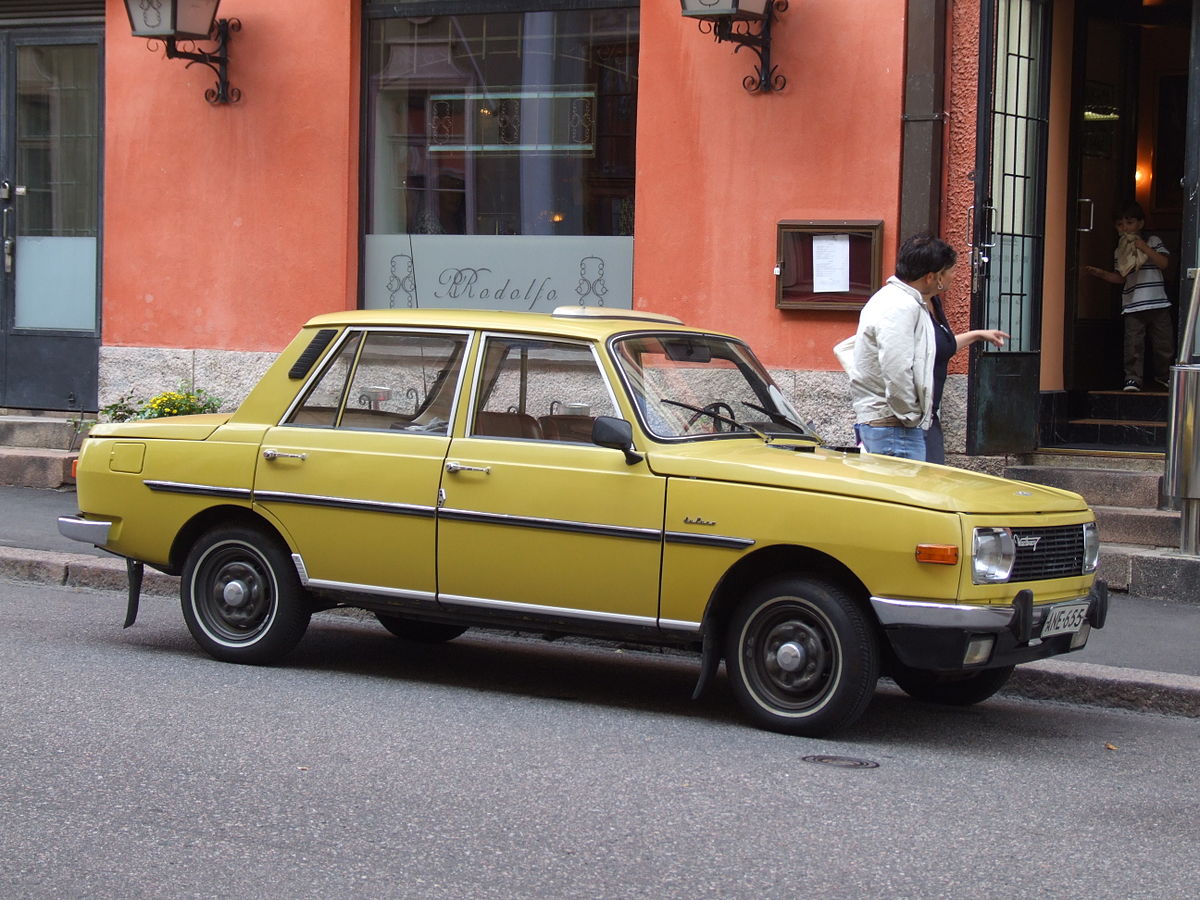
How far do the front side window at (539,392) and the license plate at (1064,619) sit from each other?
191 cm

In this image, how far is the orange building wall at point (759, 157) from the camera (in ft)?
35.4

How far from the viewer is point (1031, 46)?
36.4ft

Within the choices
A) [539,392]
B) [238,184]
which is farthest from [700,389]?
[238,184]

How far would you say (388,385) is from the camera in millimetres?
7094

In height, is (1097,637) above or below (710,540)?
below

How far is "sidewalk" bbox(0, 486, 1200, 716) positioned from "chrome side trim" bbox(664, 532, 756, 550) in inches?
73.6

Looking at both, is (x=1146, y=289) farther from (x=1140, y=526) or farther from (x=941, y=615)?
(x=941, y=615)

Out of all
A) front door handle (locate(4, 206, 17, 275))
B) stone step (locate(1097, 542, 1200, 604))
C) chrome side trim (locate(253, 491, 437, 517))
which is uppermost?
front door handle (locate(4, 206, 17, 275))

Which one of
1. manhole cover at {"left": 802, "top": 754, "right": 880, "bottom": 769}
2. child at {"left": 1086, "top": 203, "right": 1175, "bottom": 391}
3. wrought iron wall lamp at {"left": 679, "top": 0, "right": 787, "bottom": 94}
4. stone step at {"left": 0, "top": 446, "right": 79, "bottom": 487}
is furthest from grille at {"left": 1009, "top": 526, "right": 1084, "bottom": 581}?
stone step at {"left": 0, "top": 446, "right": 79, "bottom": 487}

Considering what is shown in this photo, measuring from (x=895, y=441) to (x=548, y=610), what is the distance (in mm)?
2406

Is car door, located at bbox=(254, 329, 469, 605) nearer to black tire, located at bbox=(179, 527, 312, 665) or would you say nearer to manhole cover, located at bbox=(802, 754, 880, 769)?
black tire, located at bbox=(179, 527, 312, 665)

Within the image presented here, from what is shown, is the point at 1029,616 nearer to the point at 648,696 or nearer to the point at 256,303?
the point at 648,696

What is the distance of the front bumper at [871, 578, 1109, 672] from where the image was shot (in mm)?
5848

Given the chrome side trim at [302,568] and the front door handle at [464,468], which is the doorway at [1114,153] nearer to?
the front door handle at [464,468]
